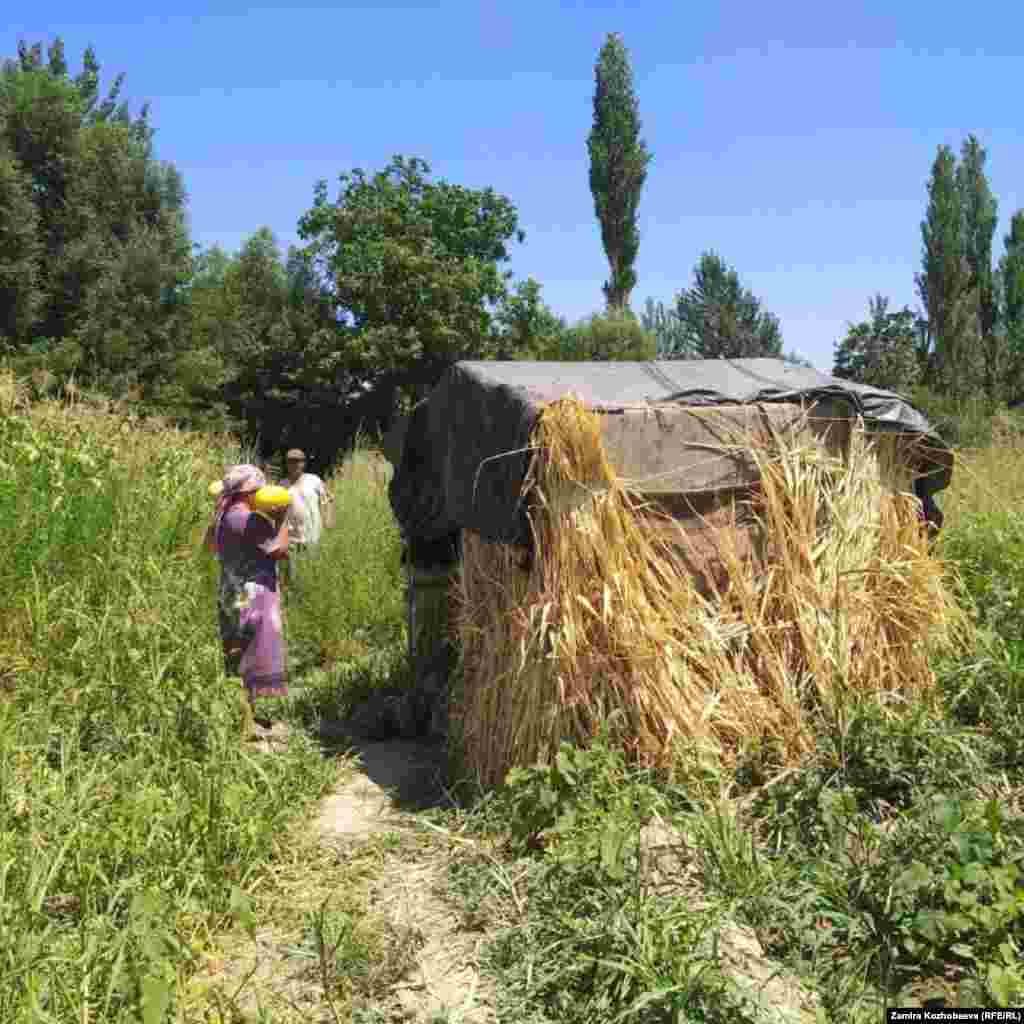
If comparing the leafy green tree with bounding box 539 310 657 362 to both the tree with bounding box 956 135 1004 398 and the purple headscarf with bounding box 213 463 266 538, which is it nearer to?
the tree with bounding box 956 135 1004 398

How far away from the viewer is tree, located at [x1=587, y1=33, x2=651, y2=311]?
2989 cm

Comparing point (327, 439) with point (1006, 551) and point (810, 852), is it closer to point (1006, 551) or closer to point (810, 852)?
point (1006, 551)

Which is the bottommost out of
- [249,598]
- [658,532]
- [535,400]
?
[249,598]

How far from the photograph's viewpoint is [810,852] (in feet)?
10.6

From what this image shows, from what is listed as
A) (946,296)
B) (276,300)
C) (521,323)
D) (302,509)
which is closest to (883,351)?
(946,296)

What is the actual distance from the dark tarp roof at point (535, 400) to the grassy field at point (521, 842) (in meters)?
1.13

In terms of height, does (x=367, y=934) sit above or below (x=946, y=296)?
below

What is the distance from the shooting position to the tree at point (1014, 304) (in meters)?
32.7

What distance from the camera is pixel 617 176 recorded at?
98.0 feet

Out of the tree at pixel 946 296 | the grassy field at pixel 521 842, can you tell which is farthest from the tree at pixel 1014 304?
the grassy field at pixel 521 842

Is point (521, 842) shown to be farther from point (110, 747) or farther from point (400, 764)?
point (110, 747)

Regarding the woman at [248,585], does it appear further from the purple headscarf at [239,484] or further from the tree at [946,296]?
the tree at [946,296]

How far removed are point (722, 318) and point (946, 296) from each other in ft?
36.4

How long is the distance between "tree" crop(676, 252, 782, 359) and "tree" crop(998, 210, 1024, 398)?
8.83 meters
